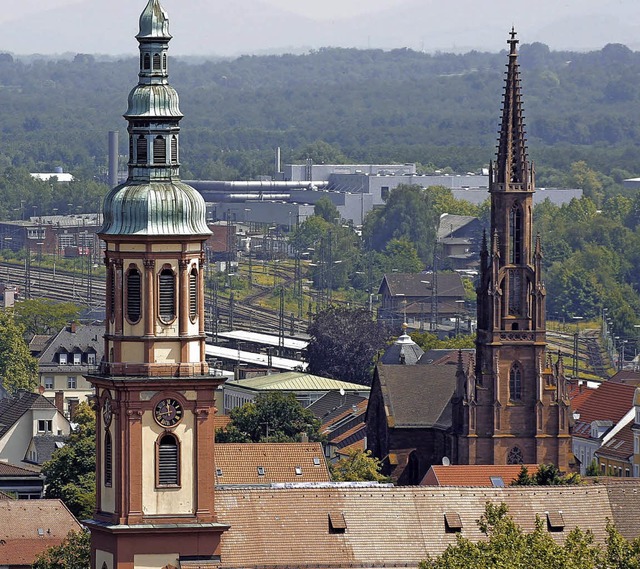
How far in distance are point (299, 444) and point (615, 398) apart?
1693 inches

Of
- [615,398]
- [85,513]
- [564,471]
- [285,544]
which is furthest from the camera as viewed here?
[615,398]

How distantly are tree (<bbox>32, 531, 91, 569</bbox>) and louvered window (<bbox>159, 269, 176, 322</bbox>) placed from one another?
13.0 metres

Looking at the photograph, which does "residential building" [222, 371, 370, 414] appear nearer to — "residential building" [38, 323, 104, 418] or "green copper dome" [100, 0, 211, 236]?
"residential building" [38, 323, 104, 418]

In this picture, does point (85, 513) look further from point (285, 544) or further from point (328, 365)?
point (328, 365)

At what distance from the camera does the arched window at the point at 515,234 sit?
12444cm

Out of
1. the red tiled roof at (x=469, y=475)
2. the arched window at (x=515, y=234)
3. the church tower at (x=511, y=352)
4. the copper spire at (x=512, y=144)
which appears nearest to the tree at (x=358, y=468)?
the church tower at (x=511, y=352)

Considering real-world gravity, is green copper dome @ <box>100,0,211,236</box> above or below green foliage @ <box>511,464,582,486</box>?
above

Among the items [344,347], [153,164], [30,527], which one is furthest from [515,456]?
[344,347]

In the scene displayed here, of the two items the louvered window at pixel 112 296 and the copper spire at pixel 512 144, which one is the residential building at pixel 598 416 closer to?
the copper spire at pixel 512 144

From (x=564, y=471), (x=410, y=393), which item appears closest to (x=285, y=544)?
(x=564, y=471)

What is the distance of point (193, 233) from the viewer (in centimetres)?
7212

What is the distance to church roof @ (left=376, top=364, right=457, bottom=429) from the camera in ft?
420

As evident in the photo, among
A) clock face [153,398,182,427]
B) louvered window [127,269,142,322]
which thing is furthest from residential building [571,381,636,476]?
louvered window [127,269,142,322]

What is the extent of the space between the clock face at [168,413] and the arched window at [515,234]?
53021 millimetres
